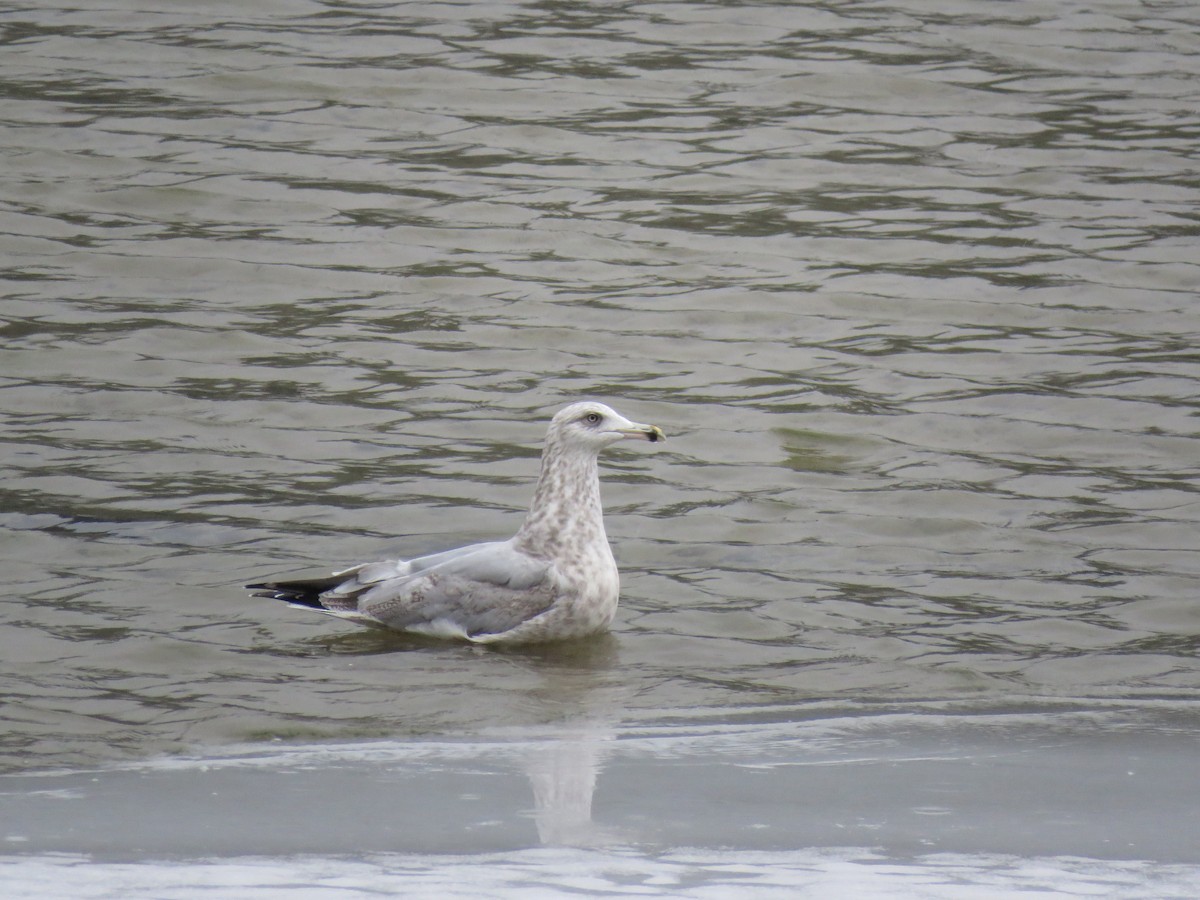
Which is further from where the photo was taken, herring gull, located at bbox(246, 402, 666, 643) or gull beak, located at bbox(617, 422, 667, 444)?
gull beak, located at bbox(617, 422, 667, 444)

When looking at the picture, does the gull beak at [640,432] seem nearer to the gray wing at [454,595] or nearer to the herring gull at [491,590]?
the herring gull at [491,590]

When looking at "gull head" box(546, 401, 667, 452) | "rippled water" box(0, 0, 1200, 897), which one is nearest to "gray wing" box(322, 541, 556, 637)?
"rippled water" box(0, 0, 1200, 897)

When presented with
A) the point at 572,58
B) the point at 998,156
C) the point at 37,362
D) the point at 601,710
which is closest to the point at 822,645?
the point at 601,710

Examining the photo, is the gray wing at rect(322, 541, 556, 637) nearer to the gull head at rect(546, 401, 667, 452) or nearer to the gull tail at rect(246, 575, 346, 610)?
the gull tail at rect(246, 575, 346, 610)

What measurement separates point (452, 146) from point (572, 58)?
1702 mm

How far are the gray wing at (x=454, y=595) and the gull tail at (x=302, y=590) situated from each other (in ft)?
0.12

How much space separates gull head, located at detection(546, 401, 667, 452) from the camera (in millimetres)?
6984

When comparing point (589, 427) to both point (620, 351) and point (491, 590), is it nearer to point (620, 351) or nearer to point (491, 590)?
point (491, 590)

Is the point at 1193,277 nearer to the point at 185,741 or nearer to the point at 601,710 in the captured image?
the point at 601,710

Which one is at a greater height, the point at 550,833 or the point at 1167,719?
the point at 550,833

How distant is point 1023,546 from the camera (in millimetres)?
7492

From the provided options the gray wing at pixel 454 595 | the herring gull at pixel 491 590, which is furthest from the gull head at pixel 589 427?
the gray wing at pixel 454 595

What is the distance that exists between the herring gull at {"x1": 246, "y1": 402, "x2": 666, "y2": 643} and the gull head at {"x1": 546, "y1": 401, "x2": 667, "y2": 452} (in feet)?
1.01

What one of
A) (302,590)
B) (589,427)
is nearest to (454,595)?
(302,590)
